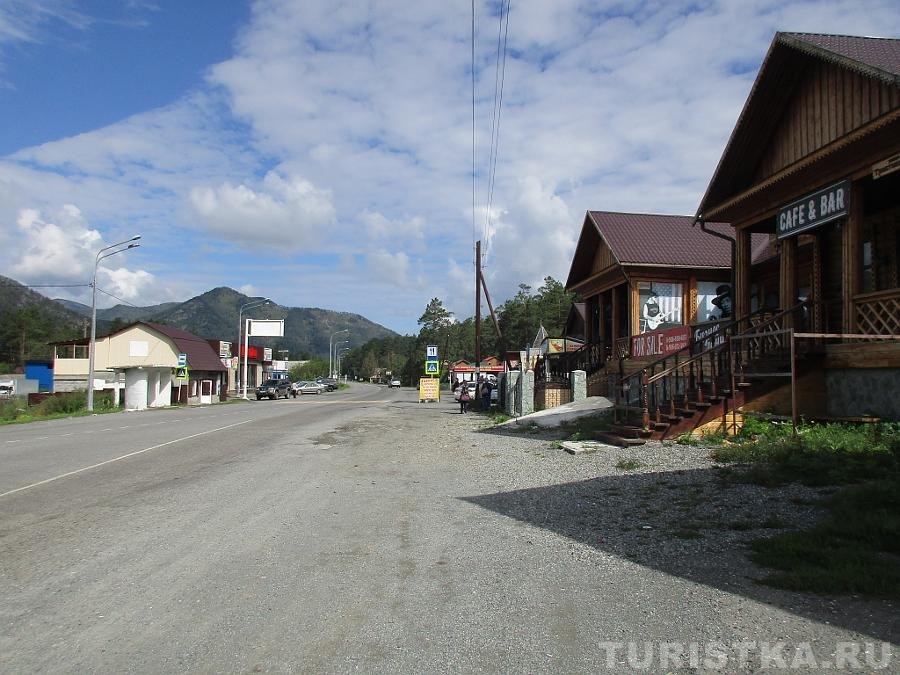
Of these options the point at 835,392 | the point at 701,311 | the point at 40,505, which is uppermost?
the point at 701,311

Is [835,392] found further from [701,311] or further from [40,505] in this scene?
[40,505]

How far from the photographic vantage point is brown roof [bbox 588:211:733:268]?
23.0 m

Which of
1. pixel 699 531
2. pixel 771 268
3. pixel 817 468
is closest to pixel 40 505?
pixel 699 531

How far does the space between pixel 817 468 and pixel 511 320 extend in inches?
3559

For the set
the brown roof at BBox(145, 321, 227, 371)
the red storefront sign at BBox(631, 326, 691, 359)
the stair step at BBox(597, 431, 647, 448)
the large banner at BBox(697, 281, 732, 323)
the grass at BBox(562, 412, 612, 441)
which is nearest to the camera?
the stair step at BBox(597, 431, 647, 448)

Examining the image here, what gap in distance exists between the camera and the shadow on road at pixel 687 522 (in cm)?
496

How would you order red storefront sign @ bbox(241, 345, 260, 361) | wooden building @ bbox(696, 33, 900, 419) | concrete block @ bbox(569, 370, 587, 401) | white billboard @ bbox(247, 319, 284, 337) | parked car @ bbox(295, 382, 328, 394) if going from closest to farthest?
1. wooden building @ bbox(696, 33, 900, 419)
2. concrete block @ bbox(569, 370, 587, 401)
3. parked car @ bbox(295, 382, 328, 394)
4. red storefront sign @ bbox(241, 345, 260, 361)
5. white billboard @ bbox(247, 319, 284, 337)

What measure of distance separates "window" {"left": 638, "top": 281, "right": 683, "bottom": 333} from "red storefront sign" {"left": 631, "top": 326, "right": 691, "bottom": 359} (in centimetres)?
88

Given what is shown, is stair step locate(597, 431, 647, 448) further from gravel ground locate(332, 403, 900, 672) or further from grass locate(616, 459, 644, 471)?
grass locate(616, 459, 644, 471)

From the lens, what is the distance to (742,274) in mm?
16875

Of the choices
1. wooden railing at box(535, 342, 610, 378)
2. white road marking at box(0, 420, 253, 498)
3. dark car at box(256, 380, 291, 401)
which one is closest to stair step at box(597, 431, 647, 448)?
white road marking at box(0, 420, 253, 498)

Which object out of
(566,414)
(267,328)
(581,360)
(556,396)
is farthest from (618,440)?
(267,328)

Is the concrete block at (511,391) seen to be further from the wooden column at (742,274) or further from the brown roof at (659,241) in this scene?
the wooden column at (742,274)

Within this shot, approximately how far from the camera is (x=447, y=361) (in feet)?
413
